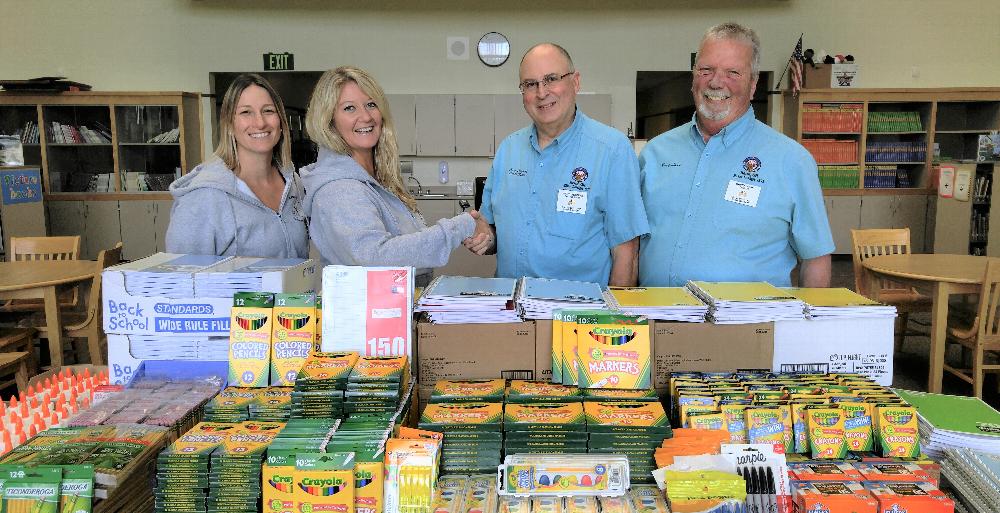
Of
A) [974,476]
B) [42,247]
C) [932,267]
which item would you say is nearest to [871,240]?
[932,267]

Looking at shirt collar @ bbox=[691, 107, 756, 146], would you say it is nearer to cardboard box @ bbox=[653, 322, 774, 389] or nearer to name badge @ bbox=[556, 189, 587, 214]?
name badge @ bbox=[556, 189, 587, 214]

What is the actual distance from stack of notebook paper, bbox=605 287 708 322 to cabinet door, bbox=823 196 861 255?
771 centimetres

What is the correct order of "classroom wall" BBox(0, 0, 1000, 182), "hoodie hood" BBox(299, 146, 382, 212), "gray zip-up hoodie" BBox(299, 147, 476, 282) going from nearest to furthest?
"gray zip-up hoodie" BBox(299, 147, 476, 282) → "hoodie hood" BBox(299, 146, 382, 212) → "classroom wall" BBox(0, 0, 1000, 182)

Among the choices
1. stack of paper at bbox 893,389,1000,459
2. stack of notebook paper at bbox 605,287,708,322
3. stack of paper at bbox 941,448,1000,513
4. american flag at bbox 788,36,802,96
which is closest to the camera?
stack of paper at bbox 941,448,1000,513

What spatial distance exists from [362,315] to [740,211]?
1416mm

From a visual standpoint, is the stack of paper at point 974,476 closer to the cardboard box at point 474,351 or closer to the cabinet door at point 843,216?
the cardboard box at point 474,351

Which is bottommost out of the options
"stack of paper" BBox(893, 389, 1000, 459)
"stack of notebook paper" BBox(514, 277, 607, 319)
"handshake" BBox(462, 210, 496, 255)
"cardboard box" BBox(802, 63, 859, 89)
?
"stack of paper" BBox(893, 389, 1000, 459)

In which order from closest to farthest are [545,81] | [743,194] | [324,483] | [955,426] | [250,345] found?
[324,483] < [955,426] < [250,345] < [743,194] < [545,81]

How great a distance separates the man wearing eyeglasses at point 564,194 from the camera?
250cm

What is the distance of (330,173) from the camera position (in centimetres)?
222

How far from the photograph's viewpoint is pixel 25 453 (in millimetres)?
1341

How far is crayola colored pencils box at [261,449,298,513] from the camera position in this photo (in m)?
1.26

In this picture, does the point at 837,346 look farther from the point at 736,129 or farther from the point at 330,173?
the point at 330,173

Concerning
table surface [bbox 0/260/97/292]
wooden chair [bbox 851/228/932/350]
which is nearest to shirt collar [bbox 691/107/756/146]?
wooden chair [bbox 851/228/932/350]
